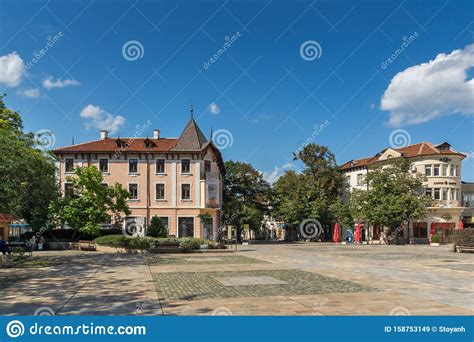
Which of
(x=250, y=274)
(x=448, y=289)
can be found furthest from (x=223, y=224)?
(x=448, y=289)

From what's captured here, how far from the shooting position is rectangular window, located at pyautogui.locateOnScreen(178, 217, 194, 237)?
47969mm

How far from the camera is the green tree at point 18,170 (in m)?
19.9

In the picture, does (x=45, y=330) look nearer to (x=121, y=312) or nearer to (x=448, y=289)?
(x=121, y=312)

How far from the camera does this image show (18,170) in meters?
20.9

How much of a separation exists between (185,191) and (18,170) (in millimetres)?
28198

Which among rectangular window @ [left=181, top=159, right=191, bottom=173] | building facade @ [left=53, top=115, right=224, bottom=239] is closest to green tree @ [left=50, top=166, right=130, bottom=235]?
building facade @ [left=53, top=115, right=224, bottom=239]

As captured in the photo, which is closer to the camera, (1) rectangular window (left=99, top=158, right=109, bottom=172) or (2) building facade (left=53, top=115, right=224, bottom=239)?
(2) building facade (left=53, top=115, right=224, bottom=239)

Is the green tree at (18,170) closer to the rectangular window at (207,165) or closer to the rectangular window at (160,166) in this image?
the rectangular window at (160,166)

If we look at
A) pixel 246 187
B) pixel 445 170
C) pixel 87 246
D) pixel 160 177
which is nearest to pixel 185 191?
pixel 160 177

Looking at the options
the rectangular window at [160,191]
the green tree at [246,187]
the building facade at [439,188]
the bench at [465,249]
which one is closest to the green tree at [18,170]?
the rectangular window at [160,191]

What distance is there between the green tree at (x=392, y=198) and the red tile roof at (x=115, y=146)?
72.5 ft

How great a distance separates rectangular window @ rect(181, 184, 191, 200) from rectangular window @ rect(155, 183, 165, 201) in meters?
1.95

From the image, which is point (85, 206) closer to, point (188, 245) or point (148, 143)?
point (188, 245)

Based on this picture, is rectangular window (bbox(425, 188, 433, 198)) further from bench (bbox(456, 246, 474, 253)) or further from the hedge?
the hedge
